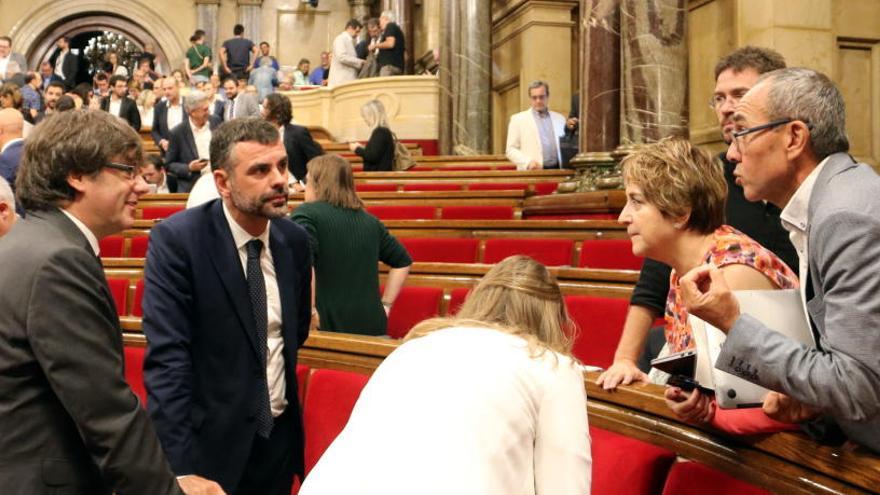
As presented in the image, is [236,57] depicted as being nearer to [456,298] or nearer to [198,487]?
[456,298]

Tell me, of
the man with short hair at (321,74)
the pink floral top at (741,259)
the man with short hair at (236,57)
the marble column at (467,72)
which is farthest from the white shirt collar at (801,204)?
the man with short hair at (321,74)

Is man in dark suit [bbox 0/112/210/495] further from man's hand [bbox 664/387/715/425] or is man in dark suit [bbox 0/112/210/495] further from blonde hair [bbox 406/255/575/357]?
man's hand [bbox 664/387/715/425]

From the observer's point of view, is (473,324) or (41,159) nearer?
(473,324)

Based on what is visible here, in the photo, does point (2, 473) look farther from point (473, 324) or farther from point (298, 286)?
point (298, 286)

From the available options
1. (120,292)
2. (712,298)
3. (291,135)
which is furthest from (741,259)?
(291,135)

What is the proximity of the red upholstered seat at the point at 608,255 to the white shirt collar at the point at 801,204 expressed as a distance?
2841mm

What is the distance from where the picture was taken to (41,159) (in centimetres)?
181

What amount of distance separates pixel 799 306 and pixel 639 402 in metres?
0.47

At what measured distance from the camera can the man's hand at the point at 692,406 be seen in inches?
64.2

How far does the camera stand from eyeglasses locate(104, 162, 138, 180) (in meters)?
1.85

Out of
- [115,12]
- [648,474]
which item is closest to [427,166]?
[648,474]

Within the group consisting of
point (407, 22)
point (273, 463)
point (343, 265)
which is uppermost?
point (407, 22)

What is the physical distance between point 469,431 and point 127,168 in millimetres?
840

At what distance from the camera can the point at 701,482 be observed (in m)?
1.66
